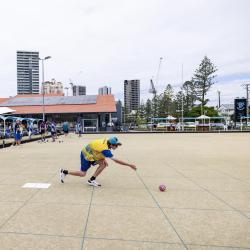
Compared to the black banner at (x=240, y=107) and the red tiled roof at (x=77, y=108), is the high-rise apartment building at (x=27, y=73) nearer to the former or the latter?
the red tiled roof at (x=77, y=108)

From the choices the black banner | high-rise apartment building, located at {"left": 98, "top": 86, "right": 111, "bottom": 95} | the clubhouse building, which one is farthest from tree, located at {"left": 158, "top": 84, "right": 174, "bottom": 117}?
high-rise apartment building, located at {"left": 98, "top": 86, "right": 111, "bottom": 95}

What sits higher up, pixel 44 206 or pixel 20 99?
pixel 20 99

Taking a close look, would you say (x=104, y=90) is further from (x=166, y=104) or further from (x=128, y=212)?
(x=128, y=212)

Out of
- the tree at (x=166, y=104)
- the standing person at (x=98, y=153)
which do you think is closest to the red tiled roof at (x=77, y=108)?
the tree at (x=166, y=104)

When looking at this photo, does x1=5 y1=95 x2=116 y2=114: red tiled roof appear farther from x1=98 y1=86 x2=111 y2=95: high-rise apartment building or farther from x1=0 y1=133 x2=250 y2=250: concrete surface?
x1=98 y1=86 x2=111 y2=95: high-rise apartment building

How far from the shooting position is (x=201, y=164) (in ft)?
34.6

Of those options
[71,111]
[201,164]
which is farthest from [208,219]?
[71,111]

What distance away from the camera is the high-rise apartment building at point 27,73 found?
135 meters

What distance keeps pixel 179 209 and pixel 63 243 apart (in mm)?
2319

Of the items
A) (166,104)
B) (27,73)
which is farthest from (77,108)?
(27,73)

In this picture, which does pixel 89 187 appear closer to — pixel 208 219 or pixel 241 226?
pixel 208 219

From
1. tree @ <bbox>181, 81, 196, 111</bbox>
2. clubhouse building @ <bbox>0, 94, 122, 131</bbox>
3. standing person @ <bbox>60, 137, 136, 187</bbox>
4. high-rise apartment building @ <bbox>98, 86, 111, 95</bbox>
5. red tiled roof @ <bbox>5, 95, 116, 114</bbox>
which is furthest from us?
high-rise apartment building @ <bbox>98, 86, 111, 95</bbox>

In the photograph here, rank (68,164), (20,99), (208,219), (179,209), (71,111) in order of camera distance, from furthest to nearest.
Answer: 1. (20,99)
2. (71,111)
3. (68,164)
4. (179,209)
5. (208,219)

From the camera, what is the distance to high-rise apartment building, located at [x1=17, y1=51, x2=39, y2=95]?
13488 cm
